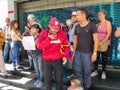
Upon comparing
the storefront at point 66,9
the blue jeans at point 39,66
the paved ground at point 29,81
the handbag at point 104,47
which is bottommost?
the paved ground at point 29,81

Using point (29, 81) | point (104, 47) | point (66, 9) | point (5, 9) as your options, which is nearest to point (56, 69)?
point (104, 47)

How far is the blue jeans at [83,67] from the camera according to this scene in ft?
17.5

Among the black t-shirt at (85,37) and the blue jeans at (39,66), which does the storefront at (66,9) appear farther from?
the blue jeans at (39,66)

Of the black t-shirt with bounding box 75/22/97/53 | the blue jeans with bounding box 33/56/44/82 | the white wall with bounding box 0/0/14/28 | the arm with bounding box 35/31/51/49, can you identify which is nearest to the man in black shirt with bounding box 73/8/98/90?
the black t-shirt with bounding box 75/22/97/53

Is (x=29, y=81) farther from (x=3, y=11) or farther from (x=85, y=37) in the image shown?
(x=3, y=11)

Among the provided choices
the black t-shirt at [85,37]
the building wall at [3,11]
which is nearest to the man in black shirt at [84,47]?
the black t-shirt at [85,37]

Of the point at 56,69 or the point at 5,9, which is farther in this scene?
the point at 5,9

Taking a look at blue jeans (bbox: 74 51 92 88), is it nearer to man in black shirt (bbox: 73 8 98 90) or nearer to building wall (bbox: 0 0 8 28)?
man in black shirt (bbox: 73 8 98 90)

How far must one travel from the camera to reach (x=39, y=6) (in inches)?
385

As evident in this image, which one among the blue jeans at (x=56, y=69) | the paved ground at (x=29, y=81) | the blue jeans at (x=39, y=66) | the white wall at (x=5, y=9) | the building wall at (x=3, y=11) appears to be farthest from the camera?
the building wall at (x=3, y=11)

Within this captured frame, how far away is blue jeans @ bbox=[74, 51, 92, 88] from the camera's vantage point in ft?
17.5

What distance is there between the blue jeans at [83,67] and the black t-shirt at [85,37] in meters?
0.11

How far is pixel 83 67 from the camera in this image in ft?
17.7

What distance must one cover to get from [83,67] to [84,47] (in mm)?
405
